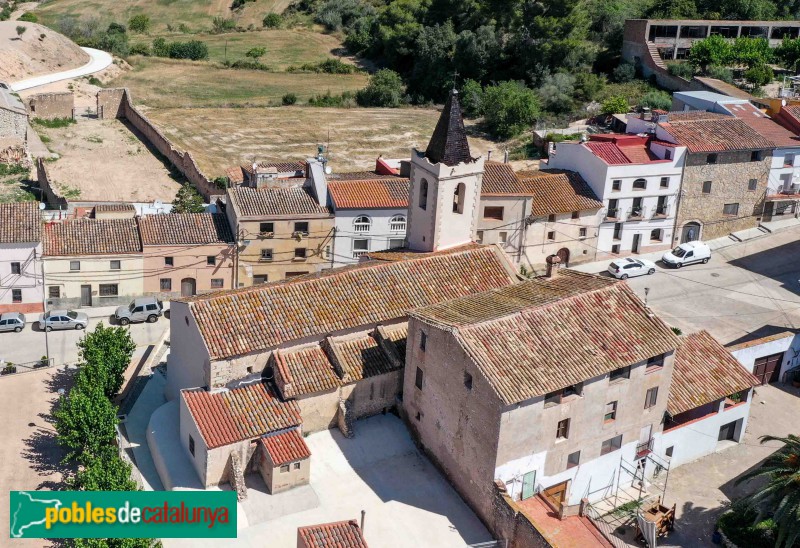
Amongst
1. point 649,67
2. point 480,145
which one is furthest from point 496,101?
point 649,67

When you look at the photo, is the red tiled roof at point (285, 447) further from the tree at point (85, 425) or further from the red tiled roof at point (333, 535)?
the tree at point (85, 425)

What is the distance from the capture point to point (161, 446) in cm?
4309

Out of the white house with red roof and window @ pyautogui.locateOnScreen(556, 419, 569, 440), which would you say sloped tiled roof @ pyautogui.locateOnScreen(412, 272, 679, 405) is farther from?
the white house with red roof

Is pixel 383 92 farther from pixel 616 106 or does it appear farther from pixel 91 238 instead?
pixel 91 238

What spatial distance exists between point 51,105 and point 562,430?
238 feet

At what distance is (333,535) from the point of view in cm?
3597

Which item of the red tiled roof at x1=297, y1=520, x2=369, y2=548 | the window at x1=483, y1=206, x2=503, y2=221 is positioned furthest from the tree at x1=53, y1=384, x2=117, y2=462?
the window at x1=483, y1=206, x2=503, y2=221

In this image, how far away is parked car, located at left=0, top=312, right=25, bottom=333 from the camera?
2235 inches

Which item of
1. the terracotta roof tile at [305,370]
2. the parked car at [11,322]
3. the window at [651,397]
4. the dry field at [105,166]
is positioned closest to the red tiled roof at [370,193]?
the terracotta roof tile at [305,370]

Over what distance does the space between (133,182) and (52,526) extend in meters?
49.2

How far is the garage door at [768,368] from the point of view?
5197 centimetres

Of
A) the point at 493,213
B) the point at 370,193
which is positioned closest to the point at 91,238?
the point at 370,193

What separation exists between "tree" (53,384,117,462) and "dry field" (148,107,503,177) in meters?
42.2

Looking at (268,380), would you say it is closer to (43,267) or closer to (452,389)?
(452,389)
